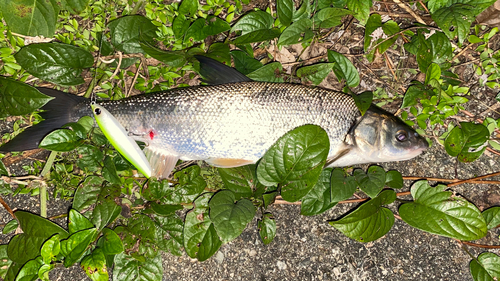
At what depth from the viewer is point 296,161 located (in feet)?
8.42

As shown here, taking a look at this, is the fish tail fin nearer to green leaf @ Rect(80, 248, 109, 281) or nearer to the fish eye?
green leaf @ Rect(80, 248, 109, 281)

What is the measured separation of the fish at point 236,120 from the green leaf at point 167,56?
0.67 feet

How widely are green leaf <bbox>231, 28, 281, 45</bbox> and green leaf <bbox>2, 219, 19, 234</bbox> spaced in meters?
2.41

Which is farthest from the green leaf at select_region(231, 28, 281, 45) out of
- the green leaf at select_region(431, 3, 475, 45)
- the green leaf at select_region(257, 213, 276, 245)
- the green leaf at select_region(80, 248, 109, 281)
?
the green leaf at select_region(80, 248, 109, 281)

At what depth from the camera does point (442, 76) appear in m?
3.06

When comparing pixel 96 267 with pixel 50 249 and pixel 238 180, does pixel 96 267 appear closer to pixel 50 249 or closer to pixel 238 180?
pixel 50 249

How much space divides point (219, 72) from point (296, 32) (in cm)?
75

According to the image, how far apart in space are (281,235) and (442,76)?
6.55 feet

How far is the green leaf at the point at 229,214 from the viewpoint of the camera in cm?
254

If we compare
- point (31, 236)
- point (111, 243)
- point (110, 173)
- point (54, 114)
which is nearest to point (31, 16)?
point (54, 114)

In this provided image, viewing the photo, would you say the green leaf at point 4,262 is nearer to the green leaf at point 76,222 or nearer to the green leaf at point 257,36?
the green leaf at point 76,222

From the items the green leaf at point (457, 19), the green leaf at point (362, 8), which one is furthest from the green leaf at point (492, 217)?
the green leaf at point (362, 8)

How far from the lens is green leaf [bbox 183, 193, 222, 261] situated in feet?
8.94

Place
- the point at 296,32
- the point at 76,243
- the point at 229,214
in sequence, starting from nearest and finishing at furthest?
the point at 76,243, the point at 229,214, the point at 296,32
